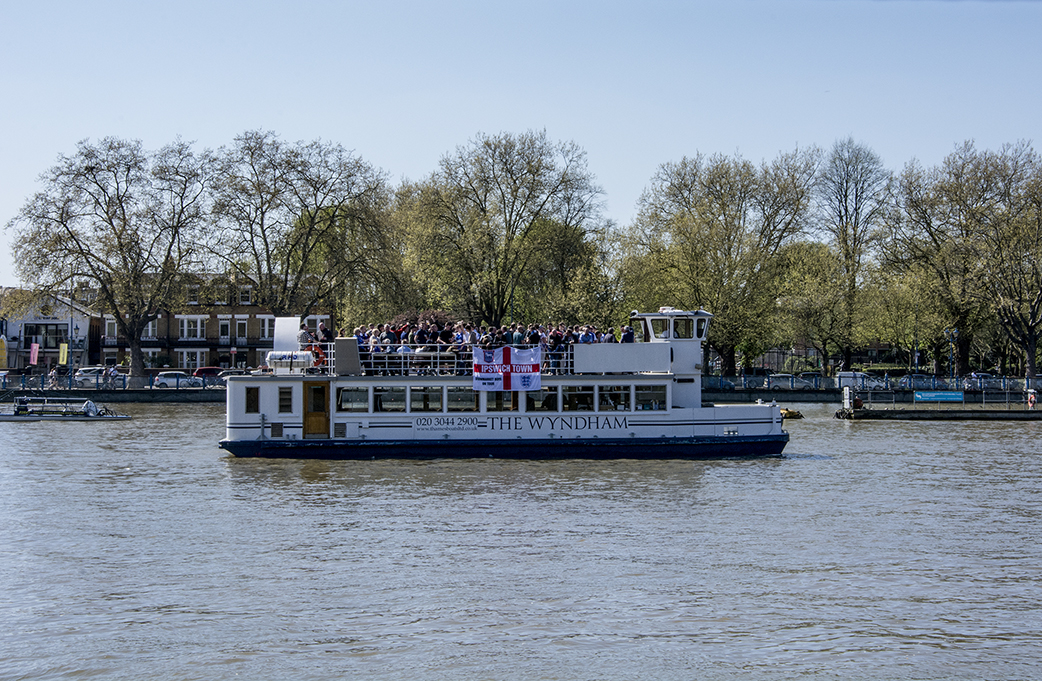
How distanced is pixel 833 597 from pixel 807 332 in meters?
59.8

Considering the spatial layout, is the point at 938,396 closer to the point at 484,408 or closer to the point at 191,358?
the point at 484,408

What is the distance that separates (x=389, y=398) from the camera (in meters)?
33.0

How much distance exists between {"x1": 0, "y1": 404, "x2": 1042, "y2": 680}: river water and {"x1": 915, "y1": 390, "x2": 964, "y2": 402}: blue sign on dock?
3116cm

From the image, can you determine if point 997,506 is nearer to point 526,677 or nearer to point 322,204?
point 526,677

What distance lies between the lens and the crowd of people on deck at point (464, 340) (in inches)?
1299

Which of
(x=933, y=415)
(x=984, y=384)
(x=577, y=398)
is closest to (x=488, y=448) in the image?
(x=577, y=398)

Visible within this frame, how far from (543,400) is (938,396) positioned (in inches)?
1473

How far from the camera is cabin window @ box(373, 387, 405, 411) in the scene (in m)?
32.9

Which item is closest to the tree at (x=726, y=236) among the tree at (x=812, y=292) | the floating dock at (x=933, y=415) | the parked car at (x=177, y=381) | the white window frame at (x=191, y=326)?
the tree at (x=812, y=292)

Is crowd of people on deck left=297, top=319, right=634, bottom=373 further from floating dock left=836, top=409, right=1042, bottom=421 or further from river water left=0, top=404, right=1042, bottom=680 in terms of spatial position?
floating dock left=836, top=409, right=1042, bottom=421

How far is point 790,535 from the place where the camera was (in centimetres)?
2112

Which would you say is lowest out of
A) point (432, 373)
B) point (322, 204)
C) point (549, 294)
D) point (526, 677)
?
point (526, 677)

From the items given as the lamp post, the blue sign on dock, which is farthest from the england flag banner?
the lamp post

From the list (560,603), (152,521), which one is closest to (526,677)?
(560,603)
